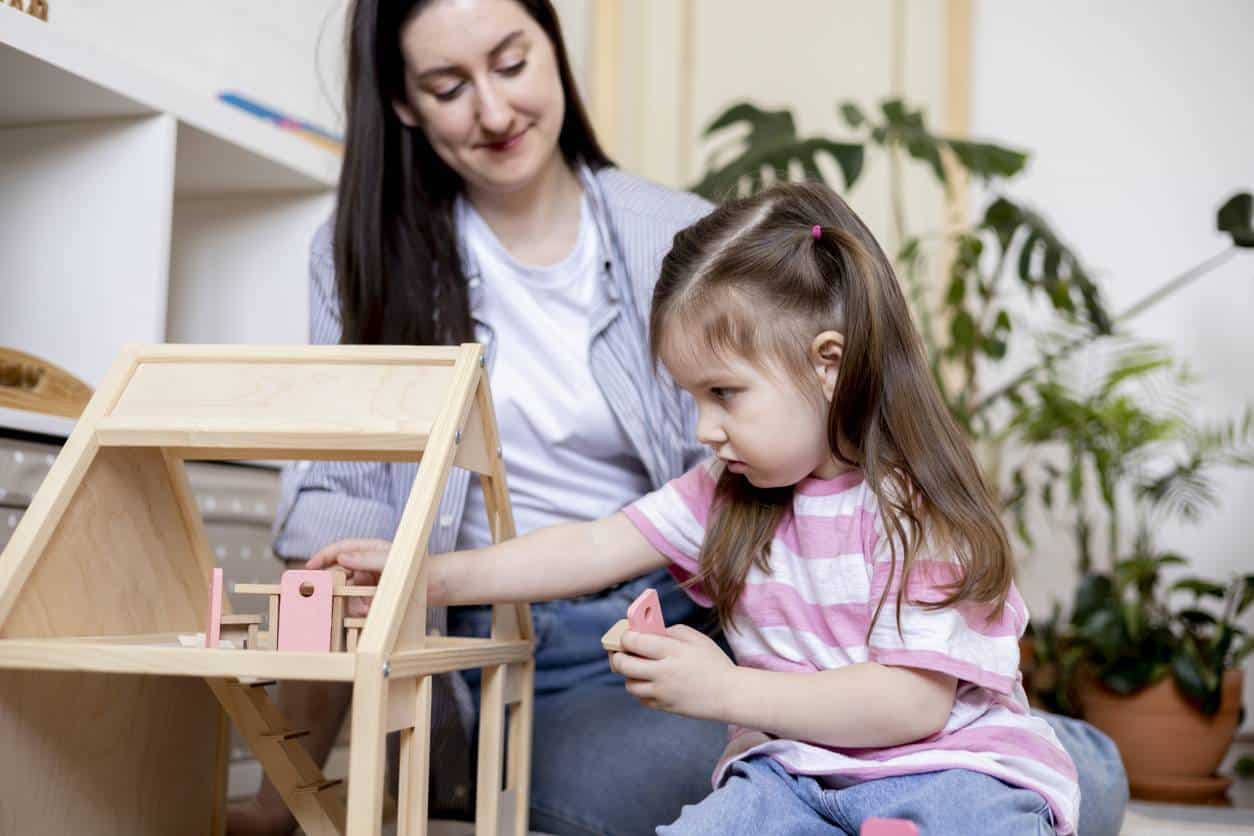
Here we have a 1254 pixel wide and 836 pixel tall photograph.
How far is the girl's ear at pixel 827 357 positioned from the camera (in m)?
0.98

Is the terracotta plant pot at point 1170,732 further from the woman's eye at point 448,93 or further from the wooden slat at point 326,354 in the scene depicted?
the wooden slat at point 326,354

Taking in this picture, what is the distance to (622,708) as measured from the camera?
1293 millimetres

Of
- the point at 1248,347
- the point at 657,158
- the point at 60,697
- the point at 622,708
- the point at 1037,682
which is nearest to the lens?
the point at 60,697

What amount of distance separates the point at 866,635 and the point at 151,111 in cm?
110

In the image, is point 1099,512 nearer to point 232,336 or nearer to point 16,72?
point 232,336

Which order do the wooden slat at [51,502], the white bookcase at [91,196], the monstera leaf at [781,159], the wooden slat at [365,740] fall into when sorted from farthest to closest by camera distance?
the monstera leaf at [781,159], the white bookcase at [91,196], the wooden slat at [51,502], the wooden slat at [365,740]

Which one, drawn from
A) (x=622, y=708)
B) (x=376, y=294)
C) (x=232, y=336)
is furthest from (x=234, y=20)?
(x=622, y=708)

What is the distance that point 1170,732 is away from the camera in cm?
231

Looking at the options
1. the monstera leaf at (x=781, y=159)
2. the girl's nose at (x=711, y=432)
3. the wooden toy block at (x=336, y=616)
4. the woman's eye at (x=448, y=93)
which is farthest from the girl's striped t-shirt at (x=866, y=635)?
the monstera leaf at (x=781, y=159)

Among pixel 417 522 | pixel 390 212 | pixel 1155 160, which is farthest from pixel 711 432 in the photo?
pixel 1155 160

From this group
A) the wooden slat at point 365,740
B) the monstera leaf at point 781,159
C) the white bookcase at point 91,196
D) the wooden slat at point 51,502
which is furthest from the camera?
the monstera leaf at point 781,159

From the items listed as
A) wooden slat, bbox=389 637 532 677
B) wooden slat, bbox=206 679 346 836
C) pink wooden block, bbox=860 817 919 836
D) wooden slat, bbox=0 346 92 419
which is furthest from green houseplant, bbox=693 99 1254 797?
pink wooden block, bbox=860 817 919 836

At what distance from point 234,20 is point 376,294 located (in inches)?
39.3

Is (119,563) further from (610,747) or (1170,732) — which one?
(1170,732)
